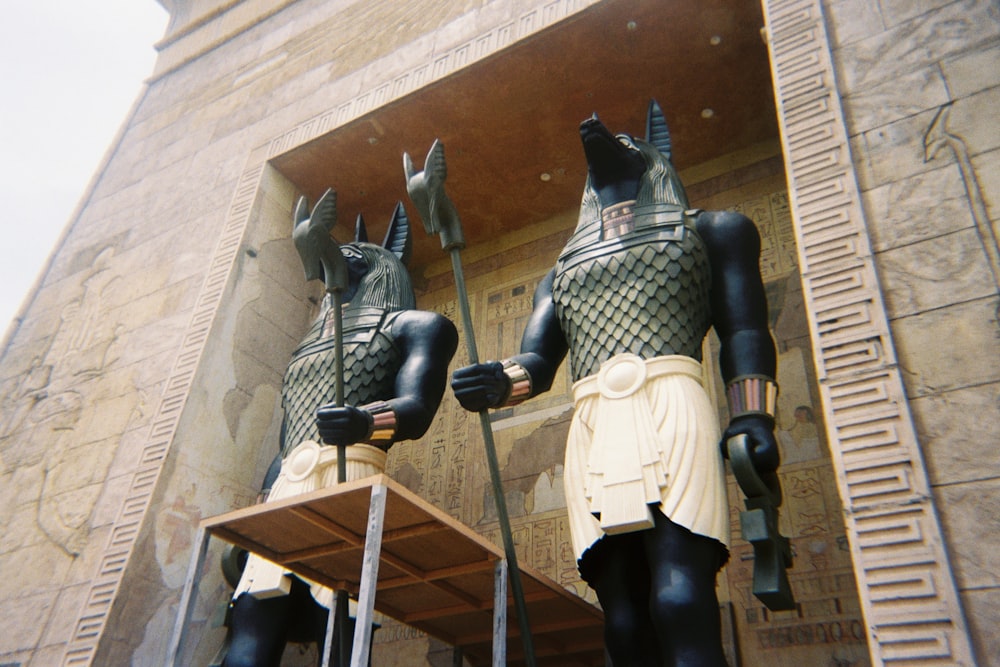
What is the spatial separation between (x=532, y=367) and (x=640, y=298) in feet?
1.73

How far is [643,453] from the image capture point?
2.86 metres

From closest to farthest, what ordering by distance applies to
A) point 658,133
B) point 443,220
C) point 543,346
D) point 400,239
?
point 443,220 < point 543,346 < point 658,133 < point 400,239

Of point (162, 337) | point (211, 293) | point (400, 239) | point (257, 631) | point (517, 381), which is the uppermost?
point (400, 239)

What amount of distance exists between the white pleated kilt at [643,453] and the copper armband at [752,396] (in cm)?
10

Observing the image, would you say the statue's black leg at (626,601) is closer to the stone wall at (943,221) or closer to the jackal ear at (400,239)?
the stone wall at (943,221)

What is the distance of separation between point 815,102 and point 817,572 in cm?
188

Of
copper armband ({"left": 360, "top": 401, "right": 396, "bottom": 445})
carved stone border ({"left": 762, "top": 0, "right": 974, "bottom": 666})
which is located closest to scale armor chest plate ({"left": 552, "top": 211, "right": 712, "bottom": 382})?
carved stone border ({"left": 762, "top": 0, "right": 974, "bottom": 666})

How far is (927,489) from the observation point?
2332 mm

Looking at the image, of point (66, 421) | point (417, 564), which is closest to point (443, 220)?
point (417, 564)

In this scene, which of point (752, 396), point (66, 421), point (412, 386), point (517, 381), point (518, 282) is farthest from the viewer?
point (518, 282)

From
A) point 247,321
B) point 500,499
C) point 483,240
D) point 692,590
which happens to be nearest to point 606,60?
point 483,240

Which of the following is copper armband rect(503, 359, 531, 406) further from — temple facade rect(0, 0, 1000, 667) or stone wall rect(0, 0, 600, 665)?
stone wall rect(0, 0, 600, 665)

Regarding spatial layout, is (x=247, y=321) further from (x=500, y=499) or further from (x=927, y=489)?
(x=927, y=489)

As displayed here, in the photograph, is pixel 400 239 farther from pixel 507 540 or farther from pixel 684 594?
pixel 684 594
